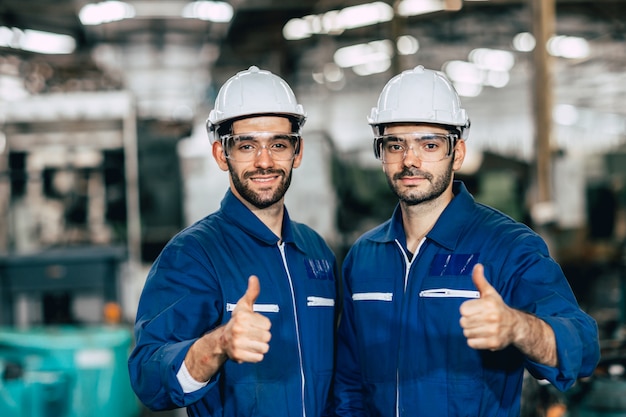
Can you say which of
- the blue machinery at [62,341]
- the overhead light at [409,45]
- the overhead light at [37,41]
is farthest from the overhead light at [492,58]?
the blue machinery at [62,341]

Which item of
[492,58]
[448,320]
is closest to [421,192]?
[448,320]

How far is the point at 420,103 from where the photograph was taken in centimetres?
206

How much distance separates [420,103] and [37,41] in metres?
11.8

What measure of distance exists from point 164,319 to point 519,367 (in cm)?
96

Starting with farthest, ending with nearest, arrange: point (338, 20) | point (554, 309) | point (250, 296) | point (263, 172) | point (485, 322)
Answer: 1. point (338, 20)
2. point (263, 172)
3. point (554, 309)
4. point (250, 296)
5. point (485, 322)

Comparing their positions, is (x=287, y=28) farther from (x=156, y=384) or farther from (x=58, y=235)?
(x=156, y=384)

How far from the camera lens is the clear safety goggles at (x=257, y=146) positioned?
2.05 meters

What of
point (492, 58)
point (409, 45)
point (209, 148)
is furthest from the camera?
point (492, 58)

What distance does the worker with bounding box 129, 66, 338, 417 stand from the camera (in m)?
1.84

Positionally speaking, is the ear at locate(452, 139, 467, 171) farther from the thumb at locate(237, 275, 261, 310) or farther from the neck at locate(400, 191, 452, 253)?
the thumb at locate(237, 275, 261, 310)

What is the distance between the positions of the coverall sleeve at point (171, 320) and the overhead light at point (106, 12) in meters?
9.15

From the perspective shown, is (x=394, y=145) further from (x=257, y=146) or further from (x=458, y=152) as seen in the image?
(x=257, y=146)

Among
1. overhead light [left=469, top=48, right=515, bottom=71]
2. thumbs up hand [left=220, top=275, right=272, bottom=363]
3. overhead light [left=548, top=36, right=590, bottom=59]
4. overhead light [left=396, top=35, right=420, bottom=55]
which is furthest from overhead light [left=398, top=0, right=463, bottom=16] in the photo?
thumbs up hand [left=220, top=275, right=272, bottom=363]

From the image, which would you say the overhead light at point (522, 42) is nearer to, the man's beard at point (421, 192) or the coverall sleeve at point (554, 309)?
the man's beard at point (421, 192)
